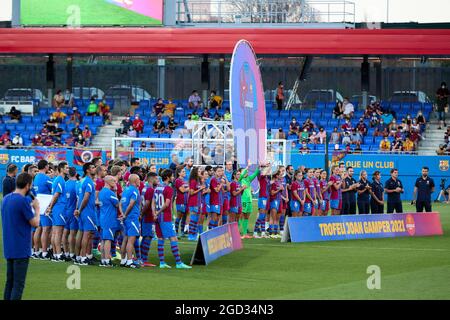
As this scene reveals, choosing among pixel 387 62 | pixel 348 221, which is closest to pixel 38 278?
pixel 348 221

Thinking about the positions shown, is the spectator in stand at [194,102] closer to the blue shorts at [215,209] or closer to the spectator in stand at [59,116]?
the spectator in stand at [59,116]

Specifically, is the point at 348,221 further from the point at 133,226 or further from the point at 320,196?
the point at 133,226

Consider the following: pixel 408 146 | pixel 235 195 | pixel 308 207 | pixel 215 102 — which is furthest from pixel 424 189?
pixel 215 102

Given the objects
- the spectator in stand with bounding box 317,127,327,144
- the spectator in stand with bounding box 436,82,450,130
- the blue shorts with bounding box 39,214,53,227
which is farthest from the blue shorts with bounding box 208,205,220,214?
the spectator in stand with bounding box 436,82,450,130

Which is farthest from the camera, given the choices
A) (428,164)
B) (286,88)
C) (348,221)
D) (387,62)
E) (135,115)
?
(387,62)

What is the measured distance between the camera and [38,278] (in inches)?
661

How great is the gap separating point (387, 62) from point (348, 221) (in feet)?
135

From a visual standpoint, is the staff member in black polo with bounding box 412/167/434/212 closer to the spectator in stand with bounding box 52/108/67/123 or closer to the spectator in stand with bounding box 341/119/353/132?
the spectator in stand with bounding box 341/119/353/132

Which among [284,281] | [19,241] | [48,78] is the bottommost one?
[284,281]

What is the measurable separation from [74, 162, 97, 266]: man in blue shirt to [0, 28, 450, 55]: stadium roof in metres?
27.8

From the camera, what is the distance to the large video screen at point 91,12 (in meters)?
47.8

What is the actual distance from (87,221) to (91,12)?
3068 cm

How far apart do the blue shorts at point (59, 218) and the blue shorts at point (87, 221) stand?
72 centimetres

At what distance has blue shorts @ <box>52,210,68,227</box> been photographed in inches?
759
